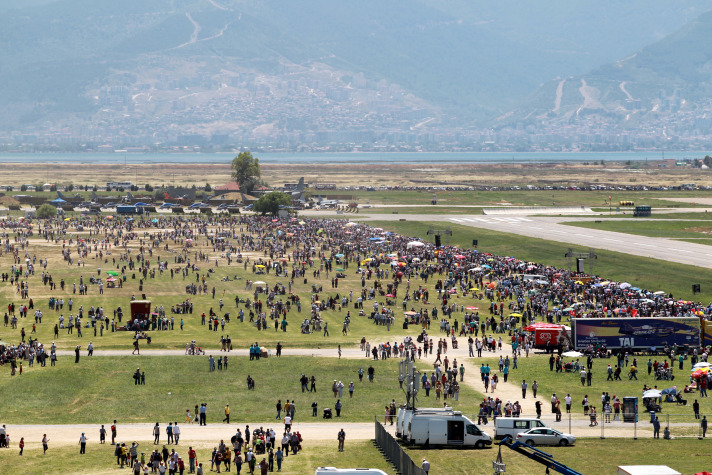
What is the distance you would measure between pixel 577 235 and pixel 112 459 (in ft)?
308

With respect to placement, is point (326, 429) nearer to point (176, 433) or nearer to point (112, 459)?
point (176, 433)

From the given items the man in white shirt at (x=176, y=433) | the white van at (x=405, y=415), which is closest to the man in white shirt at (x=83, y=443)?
the man in white shirt at (x=176, y=433)

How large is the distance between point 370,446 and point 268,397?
9938 millimetres

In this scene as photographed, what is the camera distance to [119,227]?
5335 inches

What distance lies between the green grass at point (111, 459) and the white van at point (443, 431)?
1.79m

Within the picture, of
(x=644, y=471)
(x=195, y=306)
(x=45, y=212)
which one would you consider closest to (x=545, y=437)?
(x=644, y=471)

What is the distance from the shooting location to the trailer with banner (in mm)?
56625

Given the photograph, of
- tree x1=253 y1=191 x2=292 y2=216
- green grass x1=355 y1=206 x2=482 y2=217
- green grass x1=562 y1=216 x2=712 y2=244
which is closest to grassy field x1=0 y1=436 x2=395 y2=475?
green grass x1=562 y1=216 x2=712 y2=244

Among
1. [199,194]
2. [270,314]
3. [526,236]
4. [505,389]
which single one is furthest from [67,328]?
[199,194]

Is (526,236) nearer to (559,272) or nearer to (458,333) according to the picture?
(559,272)

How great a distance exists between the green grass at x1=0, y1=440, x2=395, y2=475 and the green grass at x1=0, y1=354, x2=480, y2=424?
4555mm

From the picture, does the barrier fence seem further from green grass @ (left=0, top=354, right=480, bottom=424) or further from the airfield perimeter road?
the airfield perimeter road

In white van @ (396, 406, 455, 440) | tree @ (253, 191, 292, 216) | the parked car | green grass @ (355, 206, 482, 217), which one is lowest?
the parked car

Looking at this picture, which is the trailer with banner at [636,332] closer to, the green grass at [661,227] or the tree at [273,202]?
the green grass at [661,227]
